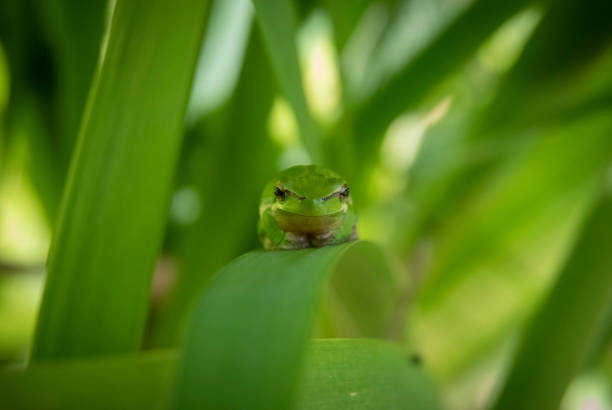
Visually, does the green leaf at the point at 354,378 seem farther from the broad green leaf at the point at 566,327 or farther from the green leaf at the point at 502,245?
the green leaf at the point at 502,245

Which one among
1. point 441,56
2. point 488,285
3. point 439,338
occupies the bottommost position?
point 439,338

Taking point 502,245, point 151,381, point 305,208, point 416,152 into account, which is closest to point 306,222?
point 305,208

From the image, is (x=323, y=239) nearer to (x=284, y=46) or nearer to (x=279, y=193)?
(x=279, y=193)

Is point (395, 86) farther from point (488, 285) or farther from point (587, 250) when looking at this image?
point (488, 285)

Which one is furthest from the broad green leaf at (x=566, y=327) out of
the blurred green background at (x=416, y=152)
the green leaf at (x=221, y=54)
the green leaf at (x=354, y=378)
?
the green leaf at (x=221, y=54)

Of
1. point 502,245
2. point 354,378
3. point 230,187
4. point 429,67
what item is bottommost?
point 502,245

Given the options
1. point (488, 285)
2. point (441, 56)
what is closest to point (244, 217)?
point (441, 56)

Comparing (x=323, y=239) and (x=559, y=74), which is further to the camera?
(x=559, y=74)
